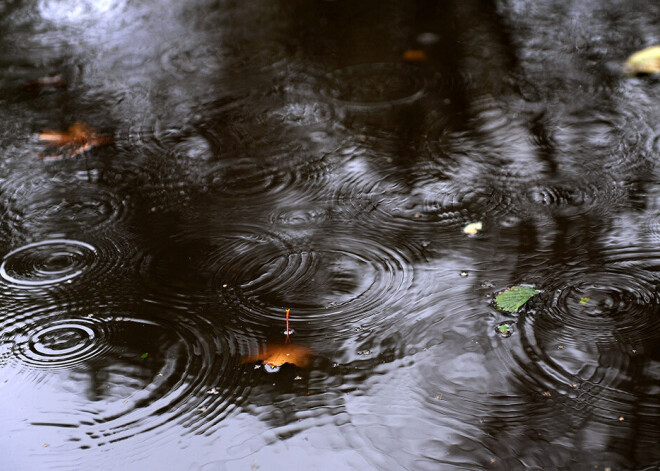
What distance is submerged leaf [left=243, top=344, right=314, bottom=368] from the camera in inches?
87.0

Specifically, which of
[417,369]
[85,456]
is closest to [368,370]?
[417,369]


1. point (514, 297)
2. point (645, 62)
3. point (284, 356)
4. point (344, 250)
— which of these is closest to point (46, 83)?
point (344, 250)

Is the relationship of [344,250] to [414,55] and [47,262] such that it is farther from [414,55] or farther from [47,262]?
[414,55]

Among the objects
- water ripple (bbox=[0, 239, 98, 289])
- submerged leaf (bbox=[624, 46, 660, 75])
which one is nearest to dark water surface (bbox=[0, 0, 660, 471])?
water ripple (bbox=[0, 239, 98, 289])

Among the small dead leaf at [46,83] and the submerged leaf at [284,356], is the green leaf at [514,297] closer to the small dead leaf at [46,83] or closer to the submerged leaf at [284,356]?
the submerged leaf at [284,356]

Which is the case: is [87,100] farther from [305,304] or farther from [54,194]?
[305,304]

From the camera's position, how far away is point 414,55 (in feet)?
13.6

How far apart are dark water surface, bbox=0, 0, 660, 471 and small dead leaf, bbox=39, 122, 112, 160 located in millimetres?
69

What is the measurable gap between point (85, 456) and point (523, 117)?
256cm

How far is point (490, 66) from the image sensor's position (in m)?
3.96

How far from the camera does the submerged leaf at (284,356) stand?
2.21m

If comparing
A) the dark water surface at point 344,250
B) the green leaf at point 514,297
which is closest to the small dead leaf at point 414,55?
the dark water surface at point 344,250

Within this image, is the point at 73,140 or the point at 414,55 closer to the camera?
the point at 73,140

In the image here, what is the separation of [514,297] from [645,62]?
2178mm
